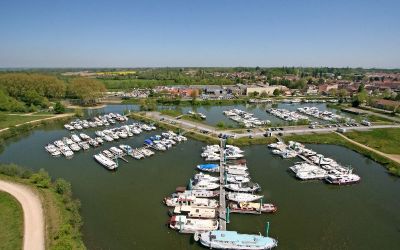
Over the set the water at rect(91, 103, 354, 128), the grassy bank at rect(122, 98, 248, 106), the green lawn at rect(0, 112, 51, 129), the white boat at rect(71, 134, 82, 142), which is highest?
the grassy bank at rect(122, 98, 248, 106)

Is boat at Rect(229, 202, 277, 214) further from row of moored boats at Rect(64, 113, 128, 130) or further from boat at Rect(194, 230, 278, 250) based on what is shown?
row of moored boats at Rect(64, 113, 128, 130)

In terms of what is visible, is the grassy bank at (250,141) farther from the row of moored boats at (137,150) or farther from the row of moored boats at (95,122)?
the row of moored boats at (95,122)

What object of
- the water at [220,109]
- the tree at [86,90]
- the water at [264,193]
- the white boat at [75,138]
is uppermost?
the tree at [86,90]

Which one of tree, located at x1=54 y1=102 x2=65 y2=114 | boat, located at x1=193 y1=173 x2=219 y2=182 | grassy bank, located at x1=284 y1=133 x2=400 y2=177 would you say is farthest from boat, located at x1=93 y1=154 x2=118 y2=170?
tree, located at x1=54 y1=102 x2=65 y2=114

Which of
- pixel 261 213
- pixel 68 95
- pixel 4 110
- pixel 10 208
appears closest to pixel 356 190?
pixel 261 213

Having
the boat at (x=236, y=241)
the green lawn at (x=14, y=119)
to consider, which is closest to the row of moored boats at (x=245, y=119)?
the boat at (x=236, y=241)

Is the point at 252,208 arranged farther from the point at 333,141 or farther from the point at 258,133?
the point at 333,141
